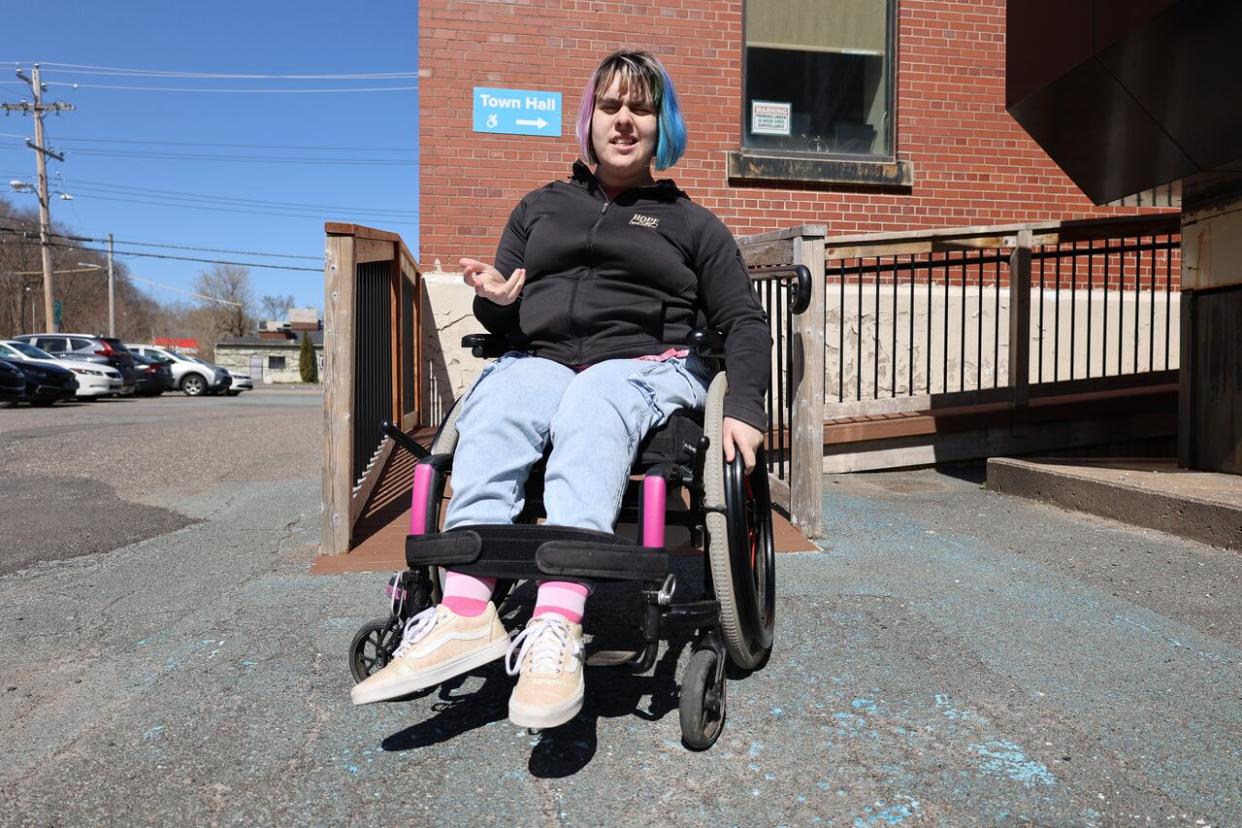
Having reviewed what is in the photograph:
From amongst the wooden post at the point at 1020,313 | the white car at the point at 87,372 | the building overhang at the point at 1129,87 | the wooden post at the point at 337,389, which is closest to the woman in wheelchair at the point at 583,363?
the wooden post at the point at 337,389

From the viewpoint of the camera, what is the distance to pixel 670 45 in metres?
7.00

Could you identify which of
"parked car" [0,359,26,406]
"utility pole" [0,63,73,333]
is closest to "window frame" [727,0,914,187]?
"parked car" [0,359,26,406]

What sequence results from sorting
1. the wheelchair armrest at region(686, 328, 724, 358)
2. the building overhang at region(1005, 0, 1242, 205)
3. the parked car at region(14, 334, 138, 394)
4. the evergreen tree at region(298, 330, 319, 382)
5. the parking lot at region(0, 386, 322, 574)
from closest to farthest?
1. the wheelchair armrest at region(686, 328, 724, 358)
2. the building overhang at region(1005, 0, 1242, 205)
3. the parking lot at region(0, 386, 322, 574)
4. the parked car at region(14, 334, 138, 394)
5. the evergreen tree at region(298, 330, 319, 382)

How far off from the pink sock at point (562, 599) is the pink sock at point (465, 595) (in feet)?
0.43

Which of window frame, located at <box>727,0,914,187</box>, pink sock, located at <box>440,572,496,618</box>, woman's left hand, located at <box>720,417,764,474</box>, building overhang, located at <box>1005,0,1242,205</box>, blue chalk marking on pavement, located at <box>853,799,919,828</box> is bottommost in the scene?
blue chalk marking on pavement, located at <box>853,799,919,828</box>

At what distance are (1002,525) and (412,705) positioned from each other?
3.11m

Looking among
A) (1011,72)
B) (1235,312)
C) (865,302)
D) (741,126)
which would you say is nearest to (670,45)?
(741,126)

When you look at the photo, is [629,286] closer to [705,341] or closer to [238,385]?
[705,341]

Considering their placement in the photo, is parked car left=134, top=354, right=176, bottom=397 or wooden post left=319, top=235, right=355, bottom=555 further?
parked car left=134, top=354, right=176, bottom=397

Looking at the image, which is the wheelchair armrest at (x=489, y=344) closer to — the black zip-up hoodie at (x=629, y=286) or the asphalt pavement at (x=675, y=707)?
the black zip-up hoodie at (x=629, y=286)

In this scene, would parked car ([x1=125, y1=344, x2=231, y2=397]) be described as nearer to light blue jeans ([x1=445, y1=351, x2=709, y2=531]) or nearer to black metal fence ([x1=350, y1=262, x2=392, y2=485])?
black metal fence ([x1=350, y1=262, x2=392, y2=485])

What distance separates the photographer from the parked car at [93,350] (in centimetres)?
2092

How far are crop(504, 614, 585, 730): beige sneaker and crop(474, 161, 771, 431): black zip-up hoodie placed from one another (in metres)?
0.77

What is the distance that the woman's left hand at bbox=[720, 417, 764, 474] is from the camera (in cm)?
195
